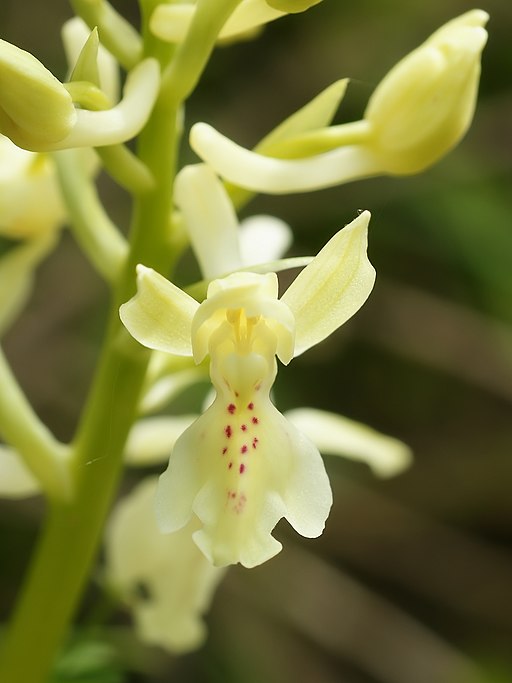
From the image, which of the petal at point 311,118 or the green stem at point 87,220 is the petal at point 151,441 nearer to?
the green stem at point 87,220

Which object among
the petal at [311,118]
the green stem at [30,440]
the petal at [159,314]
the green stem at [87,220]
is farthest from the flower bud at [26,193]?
the petal at [159,314]

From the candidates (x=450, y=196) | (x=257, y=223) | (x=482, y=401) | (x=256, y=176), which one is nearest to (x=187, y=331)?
(x=256, y=176)

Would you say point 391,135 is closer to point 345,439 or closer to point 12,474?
point 345,439

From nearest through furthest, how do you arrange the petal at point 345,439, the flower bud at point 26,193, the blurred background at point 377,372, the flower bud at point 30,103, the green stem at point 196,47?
the flower bud at point 30,103, the green stem at point 196,47, the flower bud at point 26,193, the petal at point 345,439, the blurred background at point 377,372

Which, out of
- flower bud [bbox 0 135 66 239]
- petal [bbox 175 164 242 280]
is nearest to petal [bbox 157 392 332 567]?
petal [bbox 175 164 242 280]

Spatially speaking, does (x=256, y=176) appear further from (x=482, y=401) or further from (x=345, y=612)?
(x=482, y=401)

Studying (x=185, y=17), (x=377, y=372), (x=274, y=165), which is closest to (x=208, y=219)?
(x=274, y=165)

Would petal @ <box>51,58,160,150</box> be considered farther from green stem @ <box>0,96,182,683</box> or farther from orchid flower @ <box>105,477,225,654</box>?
orchid flower @ <box>105,477,225,654</box>
